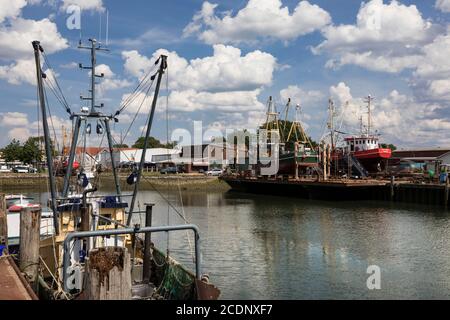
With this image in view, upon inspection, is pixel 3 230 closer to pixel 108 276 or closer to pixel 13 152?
pixel 108 276

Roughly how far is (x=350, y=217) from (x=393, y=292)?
2495 cm

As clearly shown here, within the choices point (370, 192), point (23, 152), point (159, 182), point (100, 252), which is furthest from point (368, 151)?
point (23, 152)

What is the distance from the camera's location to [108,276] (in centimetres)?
910

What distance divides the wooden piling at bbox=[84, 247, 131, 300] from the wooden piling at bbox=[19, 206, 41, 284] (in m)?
7.85

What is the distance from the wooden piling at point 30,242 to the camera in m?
16.1

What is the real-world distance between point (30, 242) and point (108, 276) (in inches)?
336

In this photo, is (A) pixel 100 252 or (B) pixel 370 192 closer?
(A) pixel 100 252

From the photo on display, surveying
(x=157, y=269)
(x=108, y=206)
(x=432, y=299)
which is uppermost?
(x=108, y=206)

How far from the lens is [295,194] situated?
7000 centimetres

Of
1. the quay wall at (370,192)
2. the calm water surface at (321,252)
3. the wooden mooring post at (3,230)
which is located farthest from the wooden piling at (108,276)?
the quay wall at (370,192)

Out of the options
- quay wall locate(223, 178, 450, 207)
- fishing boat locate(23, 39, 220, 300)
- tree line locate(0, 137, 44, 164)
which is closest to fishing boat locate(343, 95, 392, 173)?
quay wall locate(223, 178, 450, 207)

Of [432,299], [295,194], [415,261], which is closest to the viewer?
[432,299]

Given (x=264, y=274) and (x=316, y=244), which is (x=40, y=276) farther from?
(x=316, y=244)

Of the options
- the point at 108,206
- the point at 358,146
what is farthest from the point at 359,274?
the point at 358,146
